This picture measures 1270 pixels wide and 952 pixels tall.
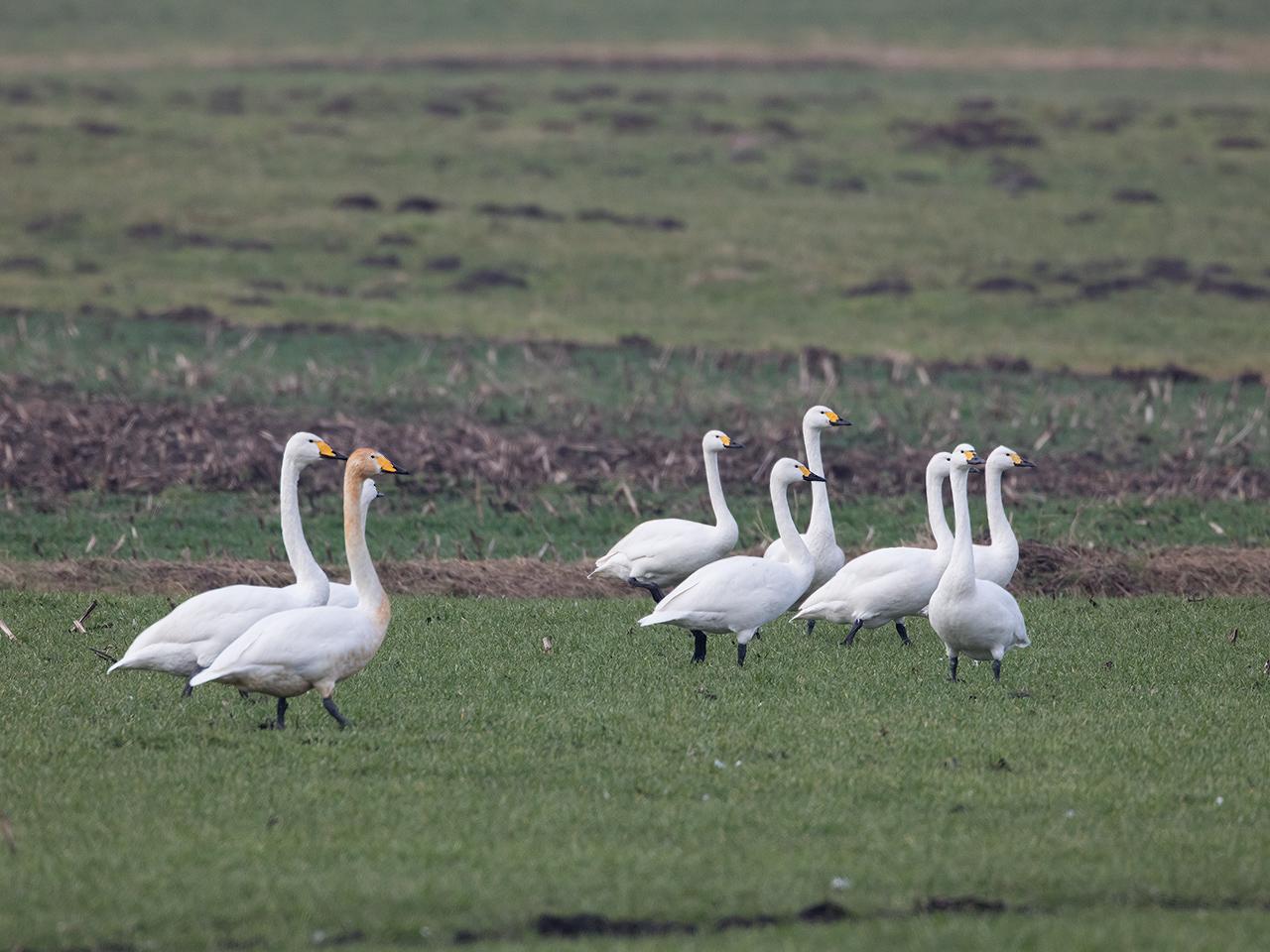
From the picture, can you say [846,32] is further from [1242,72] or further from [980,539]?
[980,539]

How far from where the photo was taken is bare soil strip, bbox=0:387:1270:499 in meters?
22.0

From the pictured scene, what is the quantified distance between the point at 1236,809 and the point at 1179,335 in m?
30.1

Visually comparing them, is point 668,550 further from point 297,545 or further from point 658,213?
point 658,213

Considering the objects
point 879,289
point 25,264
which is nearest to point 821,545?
point 879,289

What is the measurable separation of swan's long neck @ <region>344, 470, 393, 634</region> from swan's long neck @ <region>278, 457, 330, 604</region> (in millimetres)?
657

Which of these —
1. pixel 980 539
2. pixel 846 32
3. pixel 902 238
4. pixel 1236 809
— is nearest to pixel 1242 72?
pixel 846 32

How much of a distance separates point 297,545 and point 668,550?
174 inches

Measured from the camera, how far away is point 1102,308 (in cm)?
4072

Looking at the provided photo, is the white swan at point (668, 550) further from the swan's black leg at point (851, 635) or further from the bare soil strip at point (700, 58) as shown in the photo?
the bare soil strip at point (700, 58)

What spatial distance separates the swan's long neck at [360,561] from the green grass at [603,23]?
228 feet

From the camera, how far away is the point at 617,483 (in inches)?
882

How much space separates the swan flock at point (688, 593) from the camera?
11617 mm

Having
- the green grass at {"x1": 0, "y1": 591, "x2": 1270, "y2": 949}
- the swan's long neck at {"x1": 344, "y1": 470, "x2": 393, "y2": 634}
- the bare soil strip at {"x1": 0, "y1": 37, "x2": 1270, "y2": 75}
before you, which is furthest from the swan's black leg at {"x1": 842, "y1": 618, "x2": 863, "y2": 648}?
the bare soil strip at {"x1": 0, "y1": 37, "x2": 1270, "y2": 75}

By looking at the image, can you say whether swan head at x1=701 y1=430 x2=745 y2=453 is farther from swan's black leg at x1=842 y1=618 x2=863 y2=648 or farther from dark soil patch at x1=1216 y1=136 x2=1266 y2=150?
dark soil patch at x1=1216 y1=136 x2=1266 y2=150
